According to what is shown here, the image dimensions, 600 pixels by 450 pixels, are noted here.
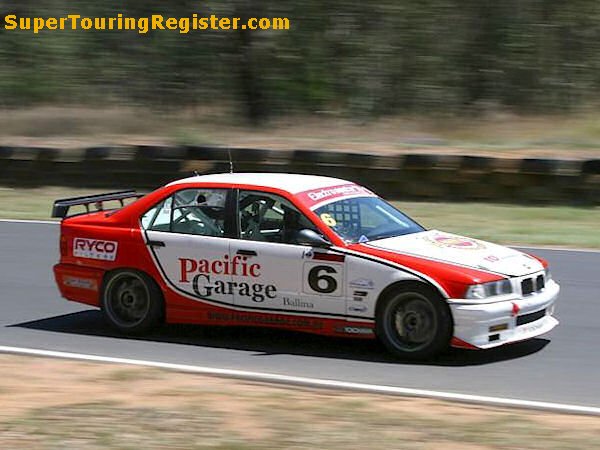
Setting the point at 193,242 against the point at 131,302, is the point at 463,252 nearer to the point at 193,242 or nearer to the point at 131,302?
the point at 193,242

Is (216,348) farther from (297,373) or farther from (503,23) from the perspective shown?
(503,23)

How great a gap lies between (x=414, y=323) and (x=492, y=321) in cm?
62

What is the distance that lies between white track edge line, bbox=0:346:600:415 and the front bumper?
0.82m

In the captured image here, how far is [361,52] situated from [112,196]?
16629 millimetres

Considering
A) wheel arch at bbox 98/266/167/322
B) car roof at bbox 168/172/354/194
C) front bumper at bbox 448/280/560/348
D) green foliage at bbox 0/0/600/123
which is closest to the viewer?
front bumper at bbox 448/280/560/348

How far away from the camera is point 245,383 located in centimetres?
761

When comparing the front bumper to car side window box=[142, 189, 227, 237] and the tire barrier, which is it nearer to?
car side window box=[142, 189, 227, 237]

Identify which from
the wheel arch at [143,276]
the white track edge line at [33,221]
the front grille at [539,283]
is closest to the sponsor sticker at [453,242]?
the front grille at [539,283]

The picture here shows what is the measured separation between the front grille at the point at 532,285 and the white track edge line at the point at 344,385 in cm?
137

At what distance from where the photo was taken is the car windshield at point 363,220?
8.84 meters

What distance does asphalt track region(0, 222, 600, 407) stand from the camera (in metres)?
7.76

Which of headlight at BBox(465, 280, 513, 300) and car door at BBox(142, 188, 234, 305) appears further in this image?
car door at BBox(142, 188, 234, 305)

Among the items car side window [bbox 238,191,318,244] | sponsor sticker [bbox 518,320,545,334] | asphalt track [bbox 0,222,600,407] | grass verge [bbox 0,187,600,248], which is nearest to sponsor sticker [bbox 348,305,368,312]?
asphalt track [bbox 0,222,600,407]

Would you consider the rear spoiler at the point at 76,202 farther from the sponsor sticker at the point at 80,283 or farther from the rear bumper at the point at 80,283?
the sponsor sticker at the point at 80,283
